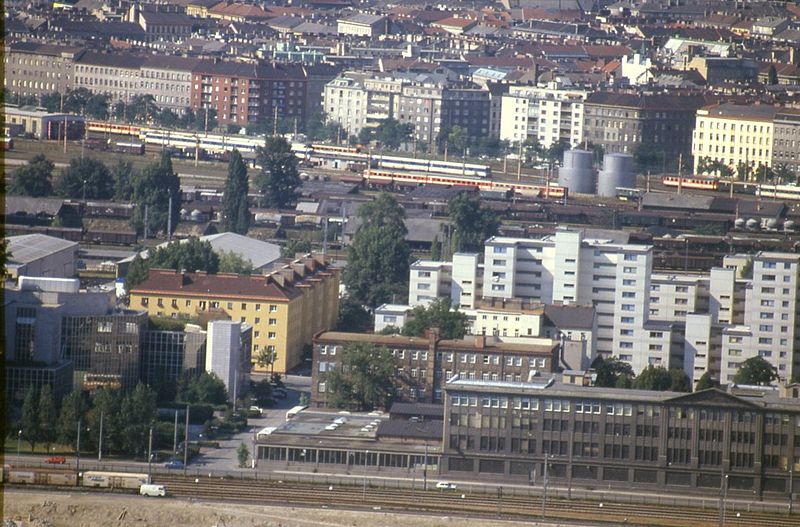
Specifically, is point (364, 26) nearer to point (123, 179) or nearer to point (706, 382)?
point (123, 179)

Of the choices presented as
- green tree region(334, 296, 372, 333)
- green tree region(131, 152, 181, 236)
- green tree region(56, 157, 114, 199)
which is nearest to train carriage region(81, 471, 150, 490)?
green tree region(334, 296, 372, 333)

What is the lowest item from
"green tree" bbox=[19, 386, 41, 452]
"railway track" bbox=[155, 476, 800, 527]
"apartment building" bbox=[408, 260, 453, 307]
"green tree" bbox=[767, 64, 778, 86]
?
"railway track" bbox=[155, 476, 800, 527]

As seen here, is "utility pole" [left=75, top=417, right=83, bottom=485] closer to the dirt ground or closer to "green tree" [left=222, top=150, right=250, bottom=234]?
the dirt ground

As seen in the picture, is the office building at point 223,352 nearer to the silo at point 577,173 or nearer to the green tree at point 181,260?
the green tree at point 181,260

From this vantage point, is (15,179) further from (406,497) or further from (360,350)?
(406,497)

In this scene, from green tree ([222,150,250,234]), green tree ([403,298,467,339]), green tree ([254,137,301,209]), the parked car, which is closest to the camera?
the parked car

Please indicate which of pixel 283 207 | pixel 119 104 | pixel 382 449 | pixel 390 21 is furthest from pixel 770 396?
pixel 390 21

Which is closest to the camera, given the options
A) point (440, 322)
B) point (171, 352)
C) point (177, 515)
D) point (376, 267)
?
point (177, 515)

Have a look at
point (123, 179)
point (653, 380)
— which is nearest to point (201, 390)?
point (653, 380)
